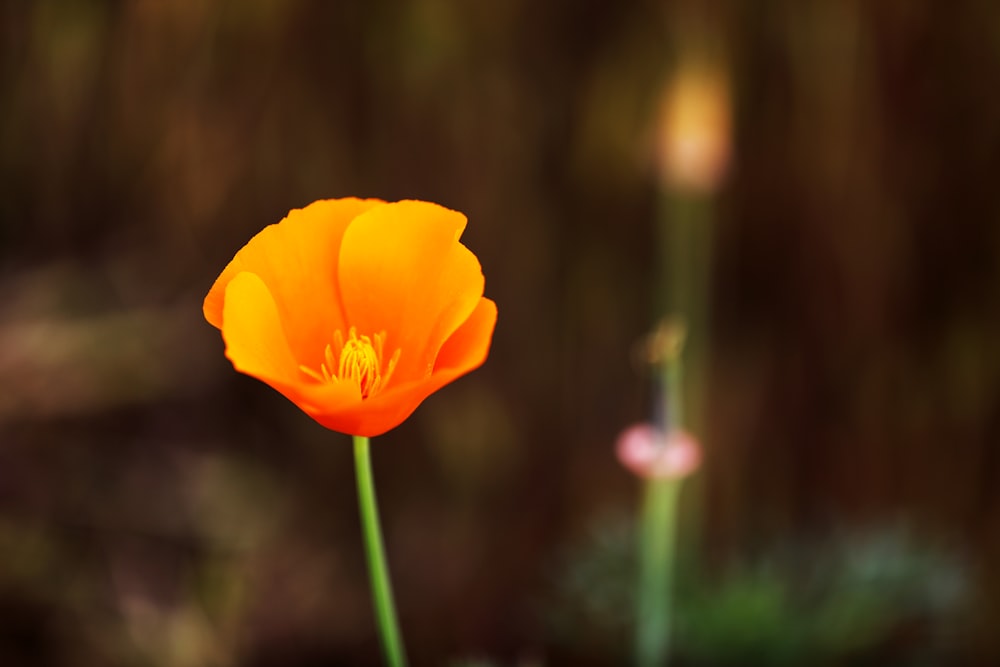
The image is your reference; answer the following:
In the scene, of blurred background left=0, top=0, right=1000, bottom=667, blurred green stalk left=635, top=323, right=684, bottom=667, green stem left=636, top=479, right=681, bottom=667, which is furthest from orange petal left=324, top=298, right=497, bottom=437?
blurred background left=0, top=0, right=1000, bottom=667

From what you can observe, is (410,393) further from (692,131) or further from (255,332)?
(692,131)

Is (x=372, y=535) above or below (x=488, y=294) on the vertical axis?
below

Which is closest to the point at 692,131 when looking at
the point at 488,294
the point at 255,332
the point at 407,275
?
the point at 488,294

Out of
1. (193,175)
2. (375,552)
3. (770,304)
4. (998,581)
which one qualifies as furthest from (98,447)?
(998,581)

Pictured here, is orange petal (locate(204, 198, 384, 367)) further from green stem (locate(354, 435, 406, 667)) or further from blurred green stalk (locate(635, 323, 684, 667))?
blurred green stalk (locate(635, 323, 684, 667))

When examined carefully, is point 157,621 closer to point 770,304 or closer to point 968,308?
point 770,304

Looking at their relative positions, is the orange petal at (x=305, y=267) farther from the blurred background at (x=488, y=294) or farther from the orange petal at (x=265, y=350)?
the blurred background at (x=488, y=294)
